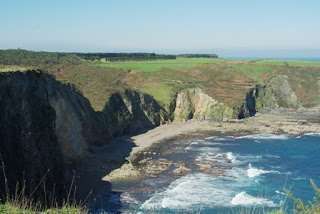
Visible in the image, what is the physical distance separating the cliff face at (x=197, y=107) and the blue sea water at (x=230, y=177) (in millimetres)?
24663

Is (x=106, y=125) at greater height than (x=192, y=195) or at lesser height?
greater

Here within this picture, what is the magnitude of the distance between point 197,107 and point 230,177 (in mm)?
59783

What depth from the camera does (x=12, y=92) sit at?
1569 inches

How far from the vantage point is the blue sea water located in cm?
4431

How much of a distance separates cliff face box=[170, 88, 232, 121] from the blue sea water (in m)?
24.7

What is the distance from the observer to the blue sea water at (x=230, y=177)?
44.3 m

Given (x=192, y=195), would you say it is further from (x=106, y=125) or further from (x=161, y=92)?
(x=161, y=92)

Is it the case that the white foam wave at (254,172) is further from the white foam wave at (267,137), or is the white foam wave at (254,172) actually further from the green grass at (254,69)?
the green grass at (254,69)

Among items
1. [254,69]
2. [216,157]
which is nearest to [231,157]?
[216,157]

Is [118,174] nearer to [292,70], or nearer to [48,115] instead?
[48,115]

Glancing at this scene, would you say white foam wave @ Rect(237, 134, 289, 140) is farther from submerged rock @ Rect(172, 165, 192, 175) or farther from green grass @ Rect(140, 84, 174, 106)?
submerged rock @ Rect(172, 165, 192, 175)

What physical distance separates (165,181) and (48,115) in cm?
1920

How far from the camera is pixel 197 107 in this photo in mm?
114125

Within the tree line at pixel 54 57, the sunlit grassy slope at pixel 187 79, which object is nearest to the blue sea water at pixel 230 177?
the sunlit grassy slope at pixel 187 79
